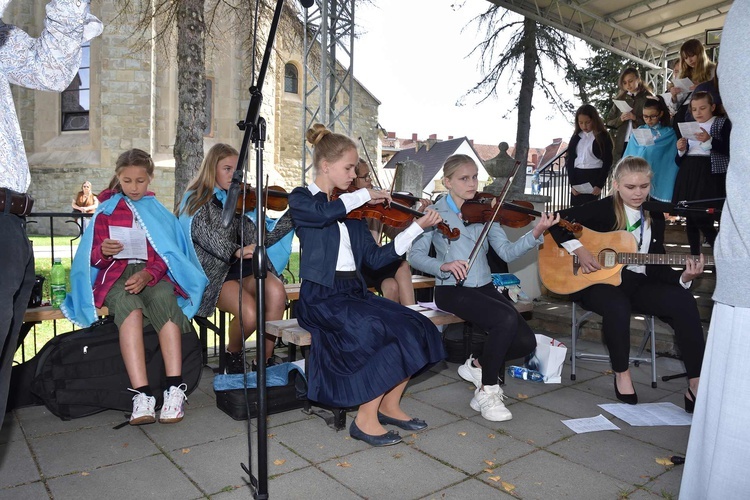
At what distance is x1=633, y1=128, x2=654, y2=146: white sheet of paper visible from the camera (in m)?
5.92

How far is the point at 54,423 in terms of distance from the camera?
11.4 ft

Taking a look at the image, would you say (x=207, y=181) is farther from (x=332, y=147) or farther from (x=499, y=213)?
(x=499, y=213)

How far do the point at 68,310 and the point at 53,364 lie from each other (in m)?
0.34

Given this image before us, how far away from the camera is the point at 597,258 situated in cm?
423

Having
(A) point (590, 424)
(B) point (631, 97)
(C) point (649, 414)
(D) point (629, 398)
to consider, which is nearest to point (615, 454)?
(A) point (590, 424)

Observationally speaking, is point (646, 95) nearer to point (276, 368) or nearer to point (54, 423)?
point (276, 368)

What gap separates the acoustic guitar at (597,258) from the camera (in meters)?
4.08

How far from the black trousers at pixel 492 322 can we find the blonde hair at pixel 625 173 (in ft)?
3.48

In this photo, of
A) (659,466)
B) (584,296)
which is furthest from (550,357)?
(659,466)

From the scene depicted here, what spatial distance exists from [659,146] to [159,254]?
4819 millimetres

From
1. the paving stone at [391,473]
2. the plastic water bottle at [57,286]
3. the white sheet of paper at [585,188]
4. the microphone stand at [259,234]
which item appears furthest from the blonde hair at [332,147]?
the white sheet of paper at [585,188]

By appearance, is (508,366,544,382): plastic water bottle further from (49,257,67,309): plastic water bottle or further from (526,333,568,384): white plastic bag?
(49,257,67,309): plastic water bottle

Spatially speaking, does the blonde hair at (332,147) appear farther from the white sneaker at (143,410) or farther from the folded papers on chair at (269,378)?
the white sneaker at (143,410)

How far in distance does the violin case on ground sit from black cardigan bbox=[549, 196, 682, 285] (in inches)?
80.9
